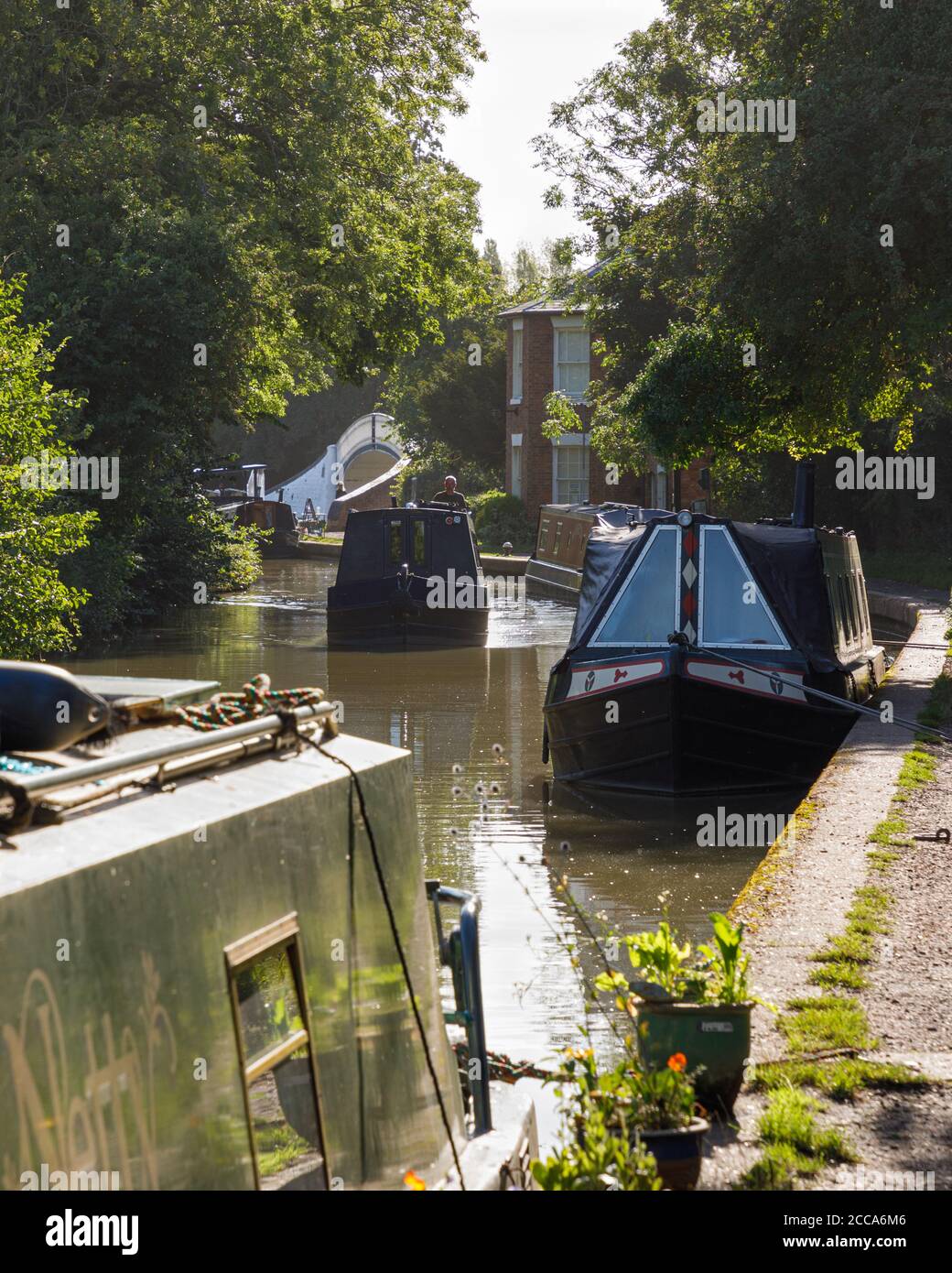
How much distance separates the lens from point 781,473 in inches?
1491

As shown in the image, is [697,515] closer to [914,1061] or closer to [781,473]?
[914,1061]

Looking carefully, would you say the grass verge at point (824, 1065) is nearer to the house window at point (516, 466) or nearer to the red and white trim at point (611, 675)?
the red and white trim at point (611, 675)

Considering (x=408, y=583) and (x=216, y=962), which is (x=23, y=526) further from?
(x=216, y=962)

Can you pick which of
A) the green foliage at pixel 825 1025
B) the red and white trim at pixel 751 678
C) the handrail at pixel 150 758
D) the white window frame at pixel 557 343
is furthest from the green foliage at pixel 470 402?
the handrail at pixel 150 758

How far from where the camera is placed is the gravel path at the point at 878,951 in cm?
519

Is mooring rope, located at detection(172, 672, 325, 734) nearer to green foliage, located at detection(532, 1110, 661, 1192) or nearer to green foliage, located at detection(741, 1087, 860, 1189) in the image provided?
green foliage, located at detection(532, 1110, 661, 1192)

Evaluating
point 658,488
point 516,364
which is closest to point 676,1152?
point 658,488

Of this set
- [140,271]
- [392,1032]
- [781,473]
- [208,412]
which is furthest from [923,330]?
[781,473]

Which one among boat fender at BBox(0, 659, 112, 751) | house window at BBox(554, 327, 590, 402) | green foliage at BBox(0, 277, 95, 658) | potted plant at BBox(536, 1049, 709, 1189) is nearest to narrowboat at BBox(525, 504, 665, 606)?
house window at BBox(554, 327, 590, 402)

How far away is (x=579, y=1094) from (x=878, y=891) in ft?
13.4

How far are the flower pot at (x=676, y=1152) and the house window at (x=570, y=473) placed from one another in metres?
46.2

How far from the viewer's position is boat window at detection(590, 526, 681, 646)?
47.4 feet

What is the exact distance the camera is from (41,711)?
9.93 feet
